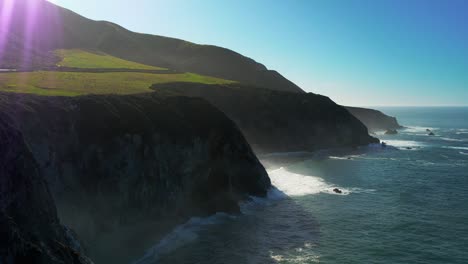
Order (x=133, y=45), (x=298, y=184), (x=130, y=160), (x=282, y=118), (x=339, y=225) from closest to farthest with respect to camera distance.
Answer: (x=130, y=160) → (x=339, y=225) → (x=298, y=184) → (x=282, y=118) → (x=133, y=45)

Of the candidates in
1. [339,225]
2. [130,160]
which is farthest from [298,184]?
[130,160]

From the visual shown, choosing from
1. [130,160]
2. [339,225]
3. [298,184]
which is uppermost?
[130,160]

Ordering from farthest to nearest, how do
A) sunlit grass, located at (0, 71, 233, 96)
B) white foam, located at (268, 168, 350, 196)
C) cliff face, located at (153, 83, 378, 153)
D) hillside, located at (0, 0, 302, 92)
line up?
hillside, located at (0, 0, 302, 92)
cliff face, located at (153, 83, 378, 153)
white foam, located at (268, 168, 350, 196)
sunlit grass, located at (0, 71, 233, 96)

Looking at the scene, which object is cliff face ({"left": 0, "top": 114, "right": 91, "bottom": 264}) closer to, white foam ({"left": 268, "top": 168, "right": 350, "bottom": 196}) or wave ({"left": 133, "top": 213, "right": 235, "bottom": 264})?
wave ({"left": 133, "top": 213, "right": 235, "bottom": 264})

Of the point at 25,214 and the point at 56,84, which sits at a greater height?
the point at 56,84

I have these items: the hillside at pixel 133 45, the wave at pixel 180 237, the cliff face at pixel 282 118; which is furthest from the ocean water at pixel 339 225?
the hillside at pixel 133 45

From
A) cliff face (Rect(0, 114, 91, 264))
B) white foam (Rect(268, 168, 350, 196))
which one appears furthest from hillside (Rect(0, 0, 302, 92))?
cliff face (Rect(0, 114, 91, 264))

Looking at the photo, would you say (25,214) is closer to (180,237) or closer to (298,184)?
(180,237)

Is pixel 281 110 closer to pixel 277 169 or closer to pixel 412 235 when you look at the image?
pixel 277 169
